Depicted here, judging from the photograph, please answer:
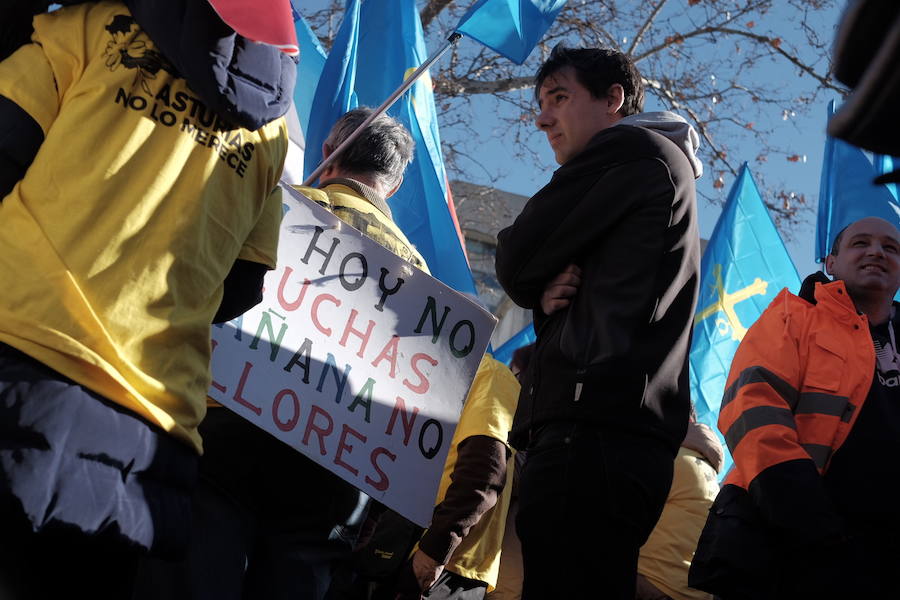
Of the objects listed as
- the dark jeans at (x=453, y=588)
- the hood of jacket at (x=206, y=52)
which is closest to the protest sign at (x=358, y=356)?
the hood of jacket at (x=206, y=52)

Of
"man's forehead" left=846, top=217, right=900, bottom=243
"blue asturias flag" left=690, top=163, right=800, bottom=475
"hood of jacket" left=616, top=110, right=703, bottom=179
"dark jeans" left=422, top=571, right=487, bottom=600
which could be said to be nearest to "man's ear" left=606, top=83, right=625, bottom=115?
"hood of jacket" left=616, top=110, right=703, bottom=179

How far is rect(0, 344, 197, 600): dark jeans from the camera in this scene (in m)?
1.54

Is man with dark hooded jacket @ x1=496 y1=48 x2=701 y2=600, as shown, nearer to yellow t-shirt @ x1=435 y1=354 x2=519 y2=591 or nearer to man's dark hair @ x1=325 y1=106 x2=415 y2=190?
man's dark hair @ x1=325 y1=106 x2=415 y2=190

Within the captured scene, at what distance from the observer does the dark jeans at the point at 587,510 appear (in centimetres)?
226

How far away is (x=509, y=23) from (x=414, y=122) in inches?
37.9

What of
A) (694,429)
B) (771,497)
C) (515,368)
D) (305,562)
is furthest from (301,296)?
(694,429)

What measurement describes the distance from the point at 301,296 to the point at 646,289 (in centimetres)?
101

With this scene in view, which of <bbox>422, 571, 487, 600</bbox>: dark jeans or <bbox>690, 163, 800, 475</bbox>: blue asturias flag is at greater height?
<bbox>690, 163, 800, 475</bbox>: blue asturias flag

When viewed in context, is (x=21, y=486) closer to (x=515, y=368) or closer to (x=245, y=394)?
(x=245, y=394)

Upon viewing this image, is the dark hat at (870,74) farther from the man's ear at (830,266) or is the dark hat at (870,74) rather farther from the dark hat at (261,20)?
the man's ear at (830,266)

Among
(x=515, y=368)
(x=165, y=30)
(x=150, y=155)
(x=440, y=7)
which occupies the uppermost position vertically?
(x=440, y=7)

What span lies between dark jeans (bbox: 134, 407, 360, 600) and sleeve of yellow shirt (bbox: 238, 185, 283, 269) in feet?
1.98

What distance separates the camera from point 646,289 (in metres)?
2.49

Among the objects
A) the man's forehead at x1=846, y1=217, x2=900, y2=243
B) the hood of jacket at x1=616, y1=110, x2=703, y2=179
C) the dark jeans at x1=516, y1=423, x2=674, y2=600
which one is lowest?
the dark jeans at x1=516, y1=423, x2=674, y2=600
